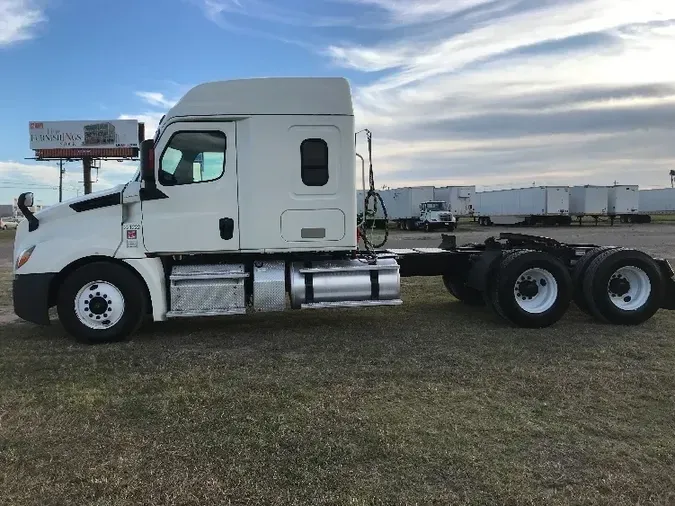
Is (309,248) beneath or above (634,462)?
above

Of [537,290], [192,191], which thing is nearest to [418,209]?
[537,290]

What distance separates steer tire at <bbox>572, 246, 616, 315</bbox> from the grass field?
56 centimetres

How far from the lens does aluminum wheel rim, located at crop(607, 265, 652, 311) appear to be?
8.45m

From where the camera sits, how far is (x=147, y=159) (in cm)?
743

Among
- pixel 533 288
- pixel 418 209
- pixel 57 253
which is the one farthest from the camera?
pixel 418 209

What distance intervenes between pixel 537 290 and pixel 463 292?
188 centimetres

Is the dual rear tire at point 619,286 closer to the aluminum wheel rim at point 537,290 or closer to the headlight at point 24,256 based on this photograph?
the aluminum wheel rim at point 537,290

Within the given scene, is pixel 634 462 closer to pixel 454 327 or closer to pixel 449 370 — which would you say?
pixel 449 370

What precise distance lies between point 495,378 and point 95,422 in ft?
12.1

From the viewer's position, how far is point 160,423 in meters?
4.75

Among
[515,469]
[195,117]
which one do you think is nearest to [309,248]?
[195,117]

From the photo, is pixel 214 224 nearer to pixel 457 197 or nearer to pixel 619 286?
pixel 619 286

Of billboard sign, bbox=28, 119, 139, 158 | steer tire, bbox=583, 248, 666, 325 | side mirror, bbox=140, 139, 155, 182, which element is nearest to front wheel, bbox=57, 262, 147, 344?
side mirror, bbox=140, 139, 155, 182

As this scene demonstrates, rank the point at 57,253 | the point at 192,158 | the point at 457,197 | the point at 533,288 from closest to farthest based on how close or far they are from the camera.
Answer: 1. the point at 57,253
2. the point at 192,158
3. the point at 533,288
4. the point at 457,197
